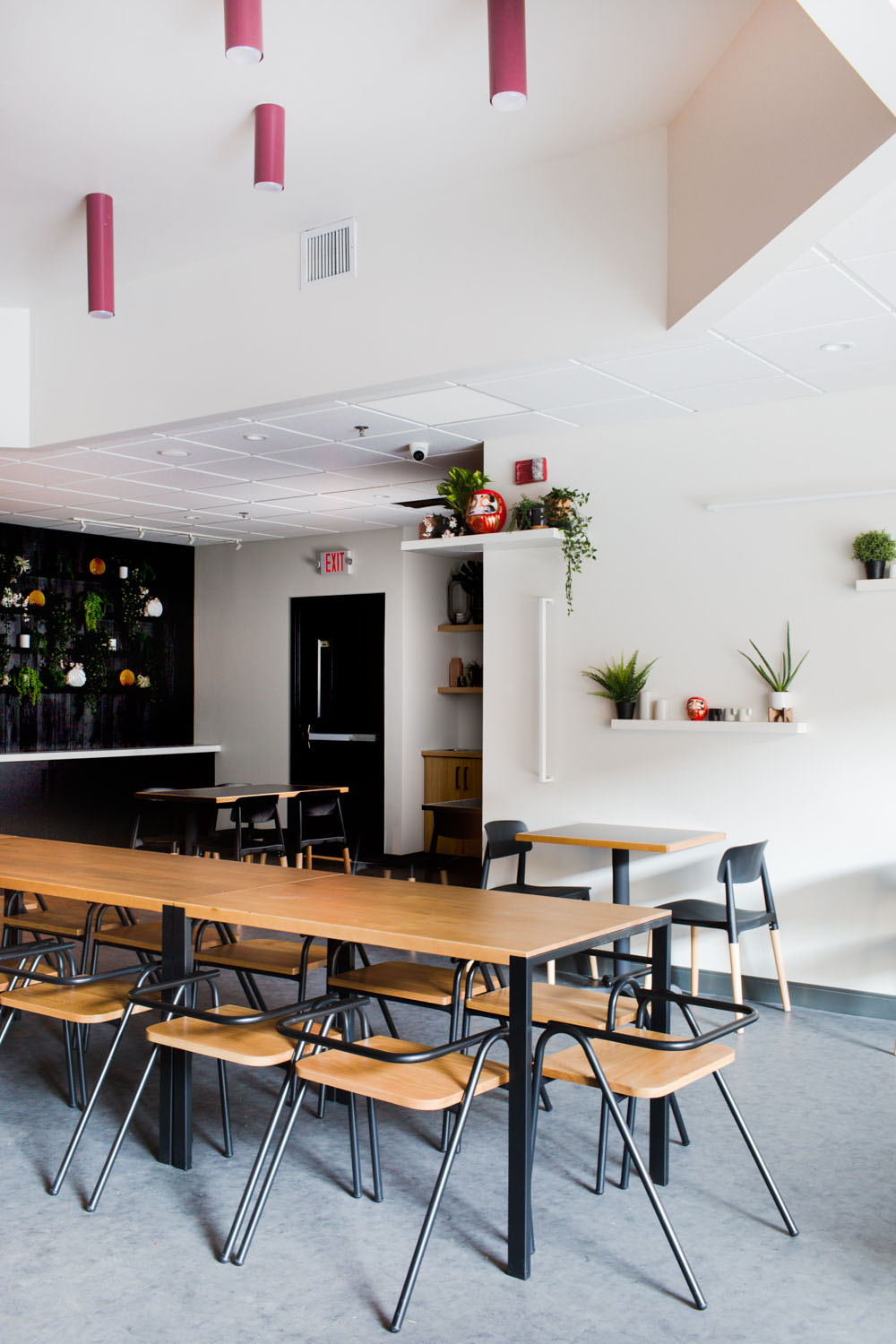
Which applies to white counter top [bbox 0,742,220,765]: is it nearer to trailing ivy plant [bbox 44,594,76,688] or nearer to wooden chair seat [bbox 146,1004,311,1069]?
trailing ivy plant [bbox 44,594,76,688]

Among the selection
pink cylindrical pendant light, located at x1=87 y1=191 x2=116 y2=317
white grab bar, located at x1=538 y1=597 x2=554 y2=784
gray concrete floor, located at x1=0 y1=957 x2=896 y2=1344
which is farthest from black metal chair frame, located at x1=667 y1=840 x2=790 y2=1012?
pink cylindrical pendant light, located at x1=87 y1=191 x2=116 y2=317

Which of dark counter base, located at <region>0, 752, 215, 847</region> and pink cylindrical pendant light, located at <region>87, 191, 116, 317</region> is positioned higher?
pink cylindrical pendant light, located at <region>87, 191, 116, 317</region>

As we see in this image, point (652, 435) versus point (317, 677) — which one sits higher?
point (652, 435)

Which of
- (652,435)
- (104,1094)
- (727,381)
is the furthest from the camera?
(652,435)

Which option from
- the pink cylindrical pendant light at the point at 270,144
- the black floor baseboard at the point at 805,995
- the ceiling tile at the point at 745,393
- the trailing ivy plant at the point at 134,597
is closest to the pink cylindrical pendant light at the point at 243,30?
the pink cylindrical pendant light at the point at 270,144

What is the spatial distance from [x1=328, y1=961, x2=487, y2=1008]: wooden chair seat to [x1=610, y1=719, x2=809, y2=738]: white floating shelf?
199 cm

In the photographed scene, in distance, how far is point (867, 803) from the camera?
16.7 feet

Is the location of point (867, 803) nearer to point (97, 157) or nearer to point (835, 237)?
point (835, 237)

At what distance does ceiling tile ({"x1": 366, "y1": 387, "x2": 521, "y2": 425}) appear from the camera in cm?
511

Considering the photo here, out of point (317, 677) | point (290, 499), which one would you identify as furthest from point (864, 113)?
point (317, 677)

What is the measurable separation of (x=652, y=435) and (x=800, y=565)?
3.28 feet

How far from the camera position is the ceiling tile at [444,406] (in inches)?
201

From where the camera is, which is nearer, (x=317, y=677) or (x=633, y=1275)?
(x=633, y=1275)

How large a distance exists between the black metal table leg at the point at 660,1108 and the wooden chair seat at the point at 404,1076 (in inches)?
24.7
